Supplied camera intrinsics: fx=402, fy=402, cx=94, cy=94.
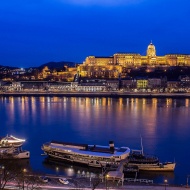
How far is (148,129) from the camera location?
30.6ft

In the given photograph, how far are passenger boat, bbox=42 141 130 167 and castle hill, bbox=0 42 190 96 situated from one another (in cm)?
1607

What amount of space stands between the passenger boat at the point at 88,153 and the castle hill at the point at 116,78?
16.1 meters

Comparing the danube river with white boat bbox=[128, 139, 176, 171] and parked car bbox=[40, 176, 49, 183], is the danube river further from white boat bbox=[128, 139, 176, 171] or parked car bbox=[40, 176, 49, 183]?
parked car bbox=[40, 176, 49, 183]

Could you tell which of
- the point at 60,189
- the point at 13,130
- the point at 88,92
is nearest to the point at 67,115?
the point at 13,130

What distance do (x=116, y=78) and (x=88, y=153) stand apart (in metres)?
21.7

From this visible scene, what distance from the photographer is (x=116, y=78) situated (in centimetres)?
2752

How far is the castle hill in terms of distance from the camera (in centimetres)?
2408

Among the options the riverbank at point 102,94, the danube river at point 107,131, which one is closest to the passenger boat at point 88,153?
the danube river at point 107,131

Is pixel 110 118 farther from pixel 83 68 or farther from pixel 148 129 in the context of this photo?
pixel 83 68

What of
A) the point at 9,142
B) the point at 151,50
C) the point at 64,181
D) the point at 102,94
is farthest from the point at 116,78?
the point at 64,181

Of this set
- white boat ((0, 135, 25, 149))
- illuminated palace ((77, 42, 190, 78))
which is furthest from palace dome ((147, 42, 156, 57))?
white boat ((0, 135, 25, 149))

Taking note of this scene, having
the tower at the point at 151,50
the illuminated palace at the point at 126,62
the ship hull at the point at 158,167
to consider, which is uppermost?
the tower at the point at 151,50

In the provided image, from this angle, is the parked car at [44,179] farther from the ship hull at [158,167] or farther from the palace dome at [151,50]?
the palace dome at [151,50]

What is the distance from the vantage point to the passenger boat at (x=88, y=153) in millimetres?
5727
